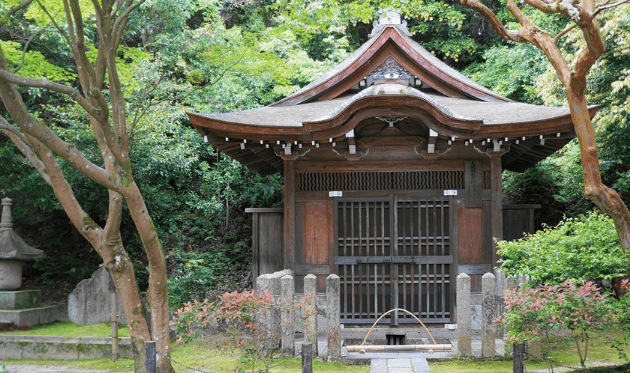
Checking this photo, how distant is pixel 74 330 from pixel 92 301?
696mm

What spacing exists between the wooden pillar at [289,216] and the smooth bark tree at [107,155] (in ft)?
9.69

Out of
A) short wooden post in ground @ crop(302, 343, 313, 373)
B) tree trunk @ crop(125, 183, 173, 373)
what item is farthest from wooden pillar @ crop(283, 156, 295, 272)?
short wooden post in ground @ crop(302, 343, 313, 373)

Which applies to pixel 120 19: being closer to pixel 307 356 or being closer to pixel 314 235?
pixel 307 356

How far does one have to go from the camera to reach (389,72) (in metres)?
10.7

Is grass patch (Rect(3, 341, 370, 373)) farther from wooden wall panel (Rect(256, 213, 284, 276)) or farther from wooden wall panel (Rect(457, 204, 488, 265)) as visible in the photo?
wooden wall panel (Rect(457, 204, 488, 265))

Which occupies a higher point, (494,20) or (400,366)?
(494,20)

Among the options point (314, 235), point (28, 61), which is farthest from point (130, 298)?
point (28, 61)

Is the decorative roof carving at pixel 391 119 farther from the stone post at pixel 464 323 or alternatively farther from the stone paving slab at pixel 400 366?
the stone paving slab at pixel 400 366

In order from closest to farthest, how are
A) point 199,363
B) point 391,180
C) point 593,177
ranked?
point 593,177 → point 199,363 → point 391,180

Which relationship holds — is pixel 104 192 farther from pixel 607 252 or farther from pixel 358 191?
pixel 607 252

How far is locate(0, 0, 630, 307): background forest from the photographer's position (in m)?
12.4

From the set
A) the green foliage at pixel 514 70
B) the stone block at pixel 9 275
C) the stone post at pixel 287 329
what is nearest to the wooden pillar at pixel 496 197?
the stone post at pixel 287 329

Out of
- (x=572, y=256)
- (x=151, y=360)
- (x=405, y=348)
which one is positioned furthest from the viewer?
(x=405, y=348)

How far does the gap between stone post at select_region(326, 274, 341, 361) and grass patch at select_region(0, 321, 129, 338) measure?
5212mm
